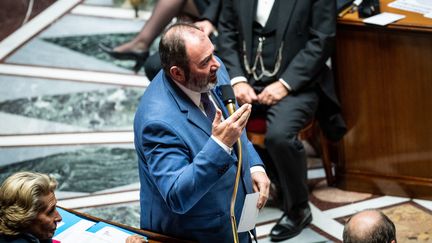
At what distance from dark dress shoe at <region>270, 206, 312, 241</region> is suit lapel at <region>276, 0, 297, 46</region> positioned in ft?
3.10

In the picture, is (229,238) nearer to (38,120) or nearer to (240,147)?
(240,147)

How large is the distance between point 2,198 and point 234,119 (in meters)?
0.85

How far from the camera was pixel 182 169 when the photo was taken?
9.62ft

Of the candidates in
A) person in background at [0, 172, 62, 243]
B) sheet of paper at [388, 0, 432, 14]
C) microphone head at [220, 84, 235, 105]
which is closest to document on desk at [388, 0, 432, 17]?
sheet of paper at [388, 0, 432, 14]

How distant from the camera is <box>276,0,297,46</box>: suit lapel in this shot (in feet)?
14.7

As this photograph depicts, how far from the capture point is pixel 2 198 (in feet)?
9.47

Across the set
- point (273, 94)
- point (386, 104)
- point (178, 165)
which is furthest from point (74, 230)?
point (386, 104)

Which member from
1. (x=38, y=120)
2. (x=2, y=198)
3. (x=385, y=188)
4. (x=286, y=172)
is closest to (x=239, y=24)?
(x=286, y=172)

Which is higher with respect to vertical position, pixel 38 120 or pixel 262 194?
pixel 262 194

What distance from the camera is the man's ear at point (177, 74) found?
121 inches

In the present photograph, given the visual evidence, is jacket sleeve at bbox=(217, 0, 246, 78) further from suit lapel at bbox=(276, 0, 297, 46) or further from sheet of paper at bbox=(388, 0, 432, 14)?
sheet of paper at bbox=(388, 0, 432, 14)

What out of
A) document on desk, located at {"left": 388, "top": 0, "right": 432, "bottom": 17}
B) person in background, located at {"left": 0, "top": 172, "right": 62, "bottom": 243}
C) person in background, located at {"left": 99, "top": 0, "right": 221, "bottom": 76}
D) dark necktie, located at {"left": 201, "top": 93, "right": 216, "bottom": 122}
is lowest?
person in background, located at {"left": 99, "top": 0, "right": 221, "bottom": 76}

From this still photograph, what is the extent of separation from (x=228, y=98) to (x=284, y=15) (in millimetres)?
1386

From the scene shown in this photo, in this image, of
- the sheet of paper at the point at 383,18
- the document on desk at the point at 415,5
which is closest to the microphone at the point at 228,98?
the sheet of paper at the point at 383,18
